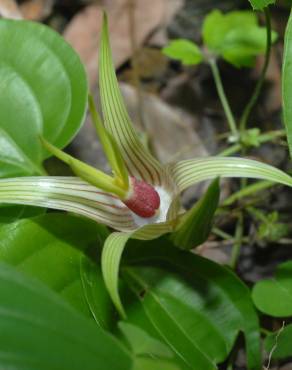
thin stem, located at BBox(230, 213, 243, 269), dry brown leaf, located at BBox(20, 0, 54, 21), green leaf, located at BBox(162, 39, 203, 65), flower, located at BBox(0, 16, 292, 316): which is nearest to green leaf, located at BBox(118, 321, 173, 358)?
flower, located at BBox(0, 16, 292, 316)

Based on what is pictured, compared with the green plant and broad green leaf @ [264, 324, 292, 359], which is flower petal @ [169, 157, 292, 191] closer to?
the green plant

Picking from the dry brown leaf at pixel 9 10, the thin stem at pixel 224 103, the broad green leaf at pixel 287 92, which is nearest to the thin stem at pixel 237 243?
the thin stem at pixel 224 103

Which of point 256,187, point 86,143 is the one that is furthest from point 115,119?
point 86,143

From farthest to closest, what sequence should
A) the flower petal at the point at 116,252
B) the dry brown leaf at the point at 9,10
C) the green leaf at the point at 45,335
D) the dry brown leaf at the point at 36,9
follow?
the dry brown leaf at the point at 36,9
the dry brown leaf at the point at 9,10
the flower petal at the point at 116,252
the green leaf at the point at 45,335

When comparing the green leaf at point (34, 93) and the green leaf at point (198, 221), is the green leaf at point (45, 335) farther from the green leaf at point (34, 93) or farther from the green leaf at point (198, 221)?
the green leaf at point (34, 93)

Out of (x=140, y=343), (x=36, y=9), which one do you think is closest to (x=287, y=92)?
(x=140, y=343)

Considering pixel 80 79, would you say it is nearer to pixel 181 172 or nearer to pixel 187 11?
pixel 181 172
